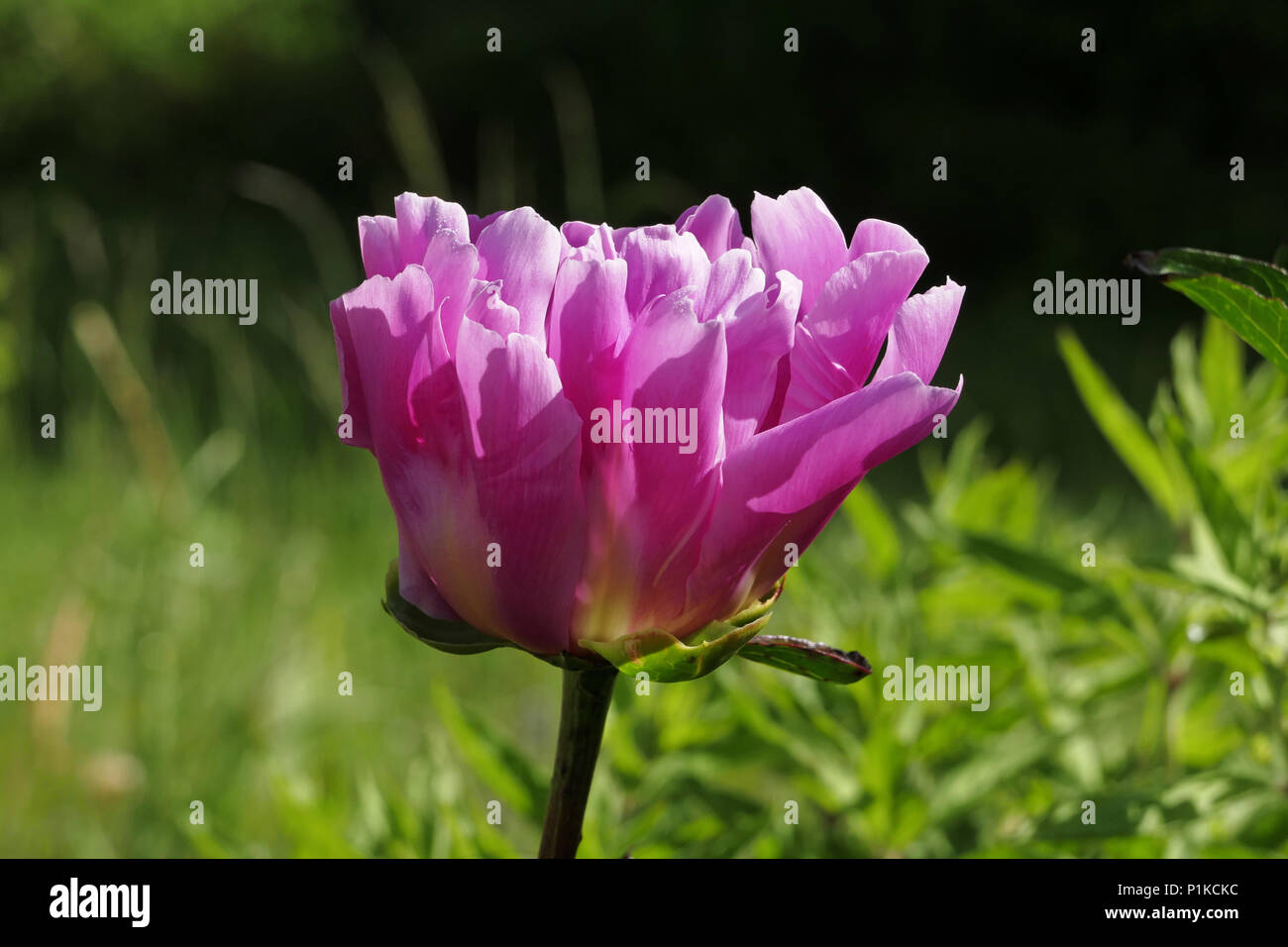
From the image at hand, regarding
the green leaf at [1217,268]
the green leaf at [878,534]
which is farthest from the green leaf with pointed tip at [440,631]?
the green leaf at [878,534]

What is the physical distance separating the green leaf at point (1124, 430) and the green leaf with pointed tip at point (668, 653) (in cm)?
47

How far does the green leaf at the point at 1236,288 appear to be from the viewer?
1.44 feet

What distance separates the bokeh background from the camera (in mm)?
788

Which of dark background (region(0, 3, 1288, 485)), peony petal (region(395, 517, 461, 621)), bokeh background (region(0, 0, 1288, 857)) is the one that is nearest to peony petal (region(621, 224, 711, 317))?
peony petal (region(395, 517, 461, 621))

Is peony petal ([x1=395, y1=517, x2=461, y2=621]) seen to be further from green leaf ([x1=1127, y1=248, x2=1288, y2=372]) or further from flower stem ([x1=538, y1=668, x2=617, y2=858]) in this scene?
green leaf ([x1=1127, y1=248, x2=1288, y2=372])

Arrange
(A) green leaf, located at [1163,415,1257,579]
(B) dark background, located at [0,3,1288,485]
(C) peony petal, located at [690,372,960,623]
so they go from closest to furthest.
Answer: (C) peony petal, located at [690,372,960,623], (A) green leaf, located at [1163,415,1257,579], (B) dark background, located at [0,3,1288,485]

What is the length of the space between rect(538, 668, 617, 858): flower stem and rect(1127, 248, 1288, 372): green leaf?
0.72ft

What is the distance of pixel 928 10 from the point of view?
520 centimetres

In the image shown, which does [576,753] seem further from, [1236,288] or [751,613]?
[1236,288]

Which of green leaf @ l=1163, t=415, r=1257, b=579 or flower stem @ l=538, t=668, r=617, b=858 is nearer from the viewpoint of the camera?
flower stem @ l=538, t=668, r=617, b=858

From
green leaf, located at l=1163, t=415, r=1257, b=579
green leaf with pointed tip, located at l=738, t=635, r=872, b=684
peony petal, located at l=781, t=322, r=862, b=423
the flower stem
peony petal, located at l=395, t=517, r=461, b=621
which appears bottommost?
the flower stem

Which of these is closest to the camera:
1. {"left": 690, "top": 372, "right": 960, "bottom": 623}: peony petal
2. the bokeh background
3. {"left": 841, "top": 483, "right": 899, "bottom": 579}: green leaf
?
{"left": 690, "top": 372, "right": 960, "bottom": 623}: peony petal

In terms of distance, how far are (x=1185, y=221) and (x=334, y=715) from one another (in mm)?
4265

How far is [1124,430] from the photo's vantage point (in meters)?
0.85
